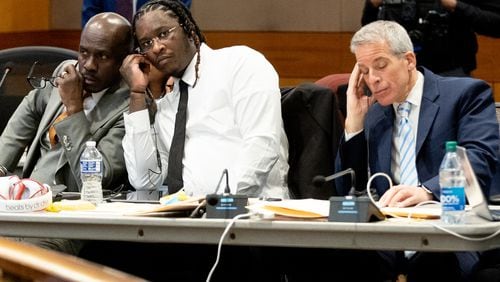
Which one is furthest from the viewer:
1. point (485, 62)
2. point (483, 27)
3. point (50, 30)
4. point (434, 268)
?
point (50, 30)

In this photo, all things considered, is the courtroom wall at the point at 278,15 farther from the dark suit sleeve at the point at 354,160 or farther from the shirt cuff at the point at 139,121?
the dark suit sleeve at the point at 354,160

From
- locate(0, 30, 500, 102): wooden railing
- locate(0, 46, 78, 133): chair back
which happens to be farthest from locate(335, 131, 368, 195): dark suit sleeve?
locate(0, 30, 500, 102): wooden railing

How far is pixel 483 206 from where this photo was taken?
3.36 meters

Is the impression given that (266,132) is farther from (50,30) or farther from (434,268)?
(50,30)

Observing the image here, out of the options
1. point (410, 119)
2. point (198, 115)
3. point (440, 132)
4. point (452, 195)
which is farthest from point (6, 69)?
point (452, 195)

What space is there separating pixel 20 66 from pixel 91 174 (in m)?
1.29

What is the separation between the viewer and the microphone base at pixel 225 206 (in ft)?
11.5

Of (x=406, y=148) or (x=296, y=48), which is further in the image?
(x=296, y=48)

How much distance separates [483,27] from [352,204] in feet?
7.45

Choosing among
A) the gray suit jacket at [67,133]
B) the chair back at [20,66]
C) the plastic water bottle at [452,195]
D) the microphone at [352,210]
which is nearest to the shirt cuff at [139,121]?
the gray suit jacket at [67,133]

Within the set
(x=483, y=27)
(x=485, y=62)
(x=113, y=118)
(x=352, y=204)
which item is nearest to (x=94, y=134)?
(x=113, y=118)

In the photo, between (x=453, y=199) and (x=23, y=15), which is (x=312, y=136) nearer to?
(x=453, y=199)

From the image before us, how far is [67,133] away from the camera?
4492 millimetres

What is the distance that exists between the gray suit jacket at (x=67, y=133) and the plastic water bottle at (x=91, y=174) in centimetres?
21
